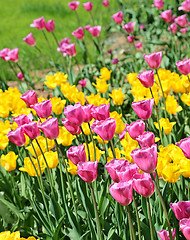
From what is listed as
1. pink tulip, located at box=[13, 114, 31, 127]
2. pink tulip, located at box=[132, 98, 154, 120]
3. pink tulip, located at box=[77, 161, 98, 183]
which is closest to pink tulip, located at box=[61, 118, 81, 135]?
pink tulip, located at box=[13, 114, 31, 127]

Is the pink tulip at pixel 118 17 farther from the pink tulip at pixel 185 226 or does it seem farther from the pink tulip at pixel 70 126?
the pink tulip at pixel 185 226

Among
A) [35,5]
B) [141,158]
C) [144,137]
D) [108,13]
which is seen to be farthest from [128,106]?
[35,5]

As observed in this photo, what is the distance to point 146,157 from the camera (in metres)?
0.96

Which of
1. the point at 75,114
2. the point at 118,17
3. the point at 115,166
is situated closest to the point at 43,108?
the point at 75,114

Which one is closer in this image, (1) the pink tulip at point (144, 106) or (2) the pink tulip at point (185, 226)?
(2) the pink tulip at point (185, 226)

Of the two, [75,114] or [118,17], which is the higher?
[75,114]

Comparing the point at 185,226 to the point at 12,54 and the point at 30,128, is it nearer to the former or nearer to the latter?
the point at 30,128

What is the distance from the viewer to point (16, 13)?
8.36 metres

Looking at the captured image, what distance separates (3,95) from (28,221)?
41.0 inches

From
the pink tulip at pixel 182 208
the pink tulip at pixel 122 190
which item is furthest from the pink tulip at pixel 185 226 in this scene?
the pink tulip at pixel 122 190

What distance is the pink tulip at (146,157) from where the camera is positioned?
0.95m

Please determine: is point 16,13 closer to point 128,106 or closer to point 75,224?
point 128,106

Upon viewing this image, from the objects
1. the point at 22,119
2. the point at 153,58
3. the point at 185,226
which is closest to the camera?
the point at 185,226

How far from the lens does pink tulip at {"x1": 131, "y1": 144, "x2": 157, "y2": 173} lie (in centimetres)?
95
